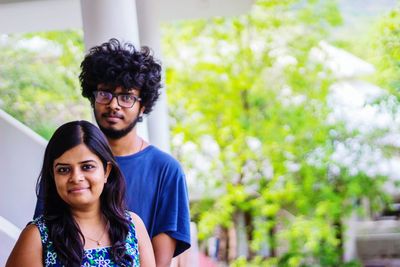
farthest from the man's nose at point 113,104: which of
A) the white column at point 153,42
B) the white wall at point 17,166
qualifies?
the white column at point 153,42

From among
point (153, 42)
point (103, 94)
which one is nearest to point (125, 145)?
point (103, 94)

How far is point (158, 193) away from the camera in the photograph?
324 centimetres

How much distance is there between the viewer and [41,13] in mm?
7184

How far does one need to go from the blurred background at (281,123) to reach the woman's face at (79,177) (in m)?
8.51

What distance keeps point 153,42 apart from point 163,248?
3743 mm

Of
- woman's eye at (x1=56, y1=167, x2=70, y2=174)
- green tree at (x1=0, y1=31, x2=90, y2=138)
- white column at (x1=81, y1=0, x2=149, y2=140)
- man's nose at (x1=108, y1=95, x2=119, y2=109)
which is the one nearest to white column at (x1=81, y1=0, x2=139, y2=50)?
white column at (x1=81, y1=0, x2=149, y2=140)

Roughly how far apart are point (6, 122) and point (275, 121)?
6.44 m

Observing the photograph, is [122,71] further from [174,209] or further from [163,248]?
[163,248]

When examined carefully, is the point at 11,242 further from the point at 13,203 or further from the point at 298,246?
the point at 298,246

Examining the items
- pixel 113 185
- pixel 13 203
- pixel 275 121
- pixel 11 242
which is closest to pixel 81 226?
pixel 113 185

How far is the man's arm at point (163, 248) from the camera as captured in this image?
3.21 m

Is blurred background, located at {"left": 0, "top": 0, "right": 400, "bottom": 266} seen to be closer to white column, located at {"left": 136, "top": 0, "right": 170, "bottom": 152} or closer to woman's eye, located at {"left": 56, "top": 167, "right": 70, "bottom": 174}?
white column, located at {"left": 136, "top": 0, "right": 170, "bottom": 152}

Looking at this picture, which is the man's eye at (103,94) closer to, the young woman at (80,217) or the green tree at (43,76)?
the young woman at (80,217)

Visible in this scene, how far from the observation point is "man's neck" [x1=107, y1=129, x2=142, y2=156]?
10.7 feet
